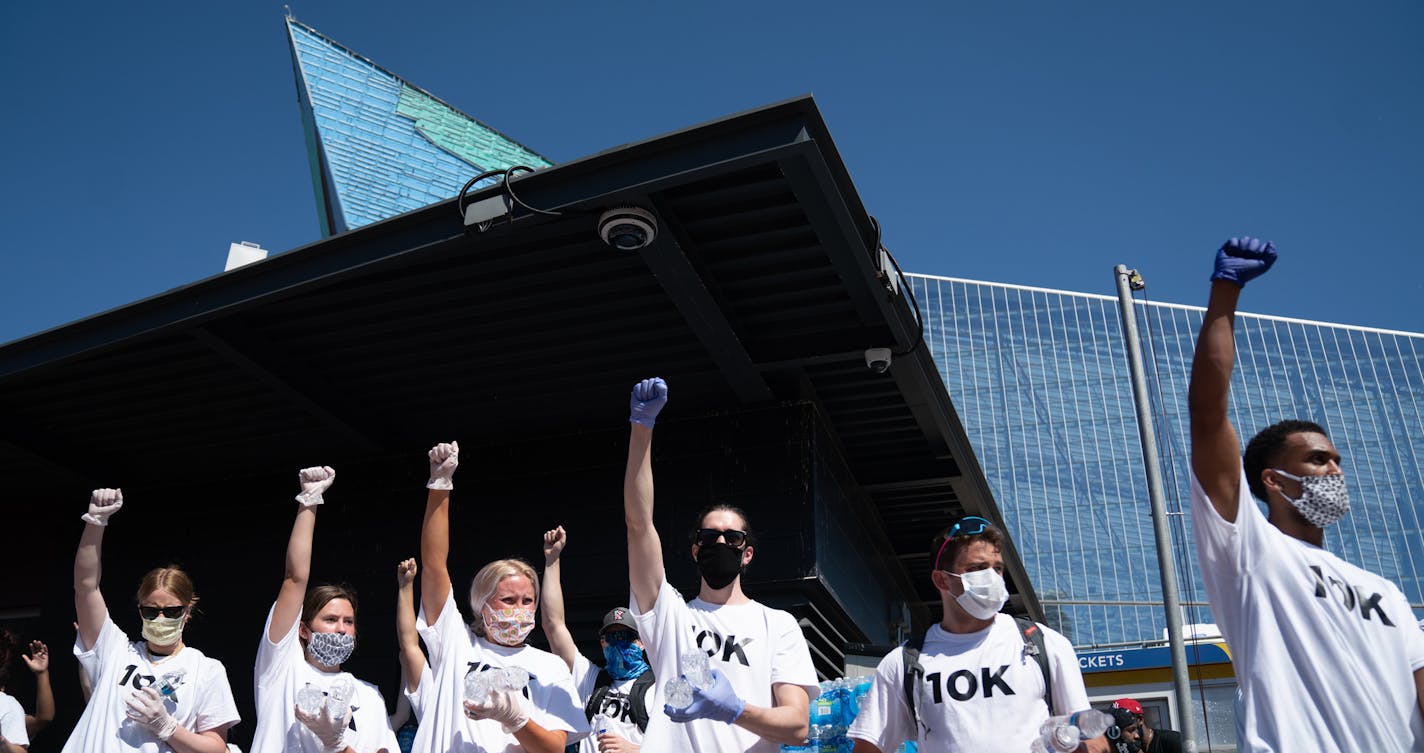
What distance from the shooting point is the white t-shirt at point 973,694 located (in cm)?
347

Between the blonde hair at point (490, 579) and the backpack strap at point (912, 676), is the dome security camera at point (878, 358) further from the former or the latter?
the backpack strap at point (912, 676)

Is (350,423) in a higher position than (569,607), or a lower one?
higher

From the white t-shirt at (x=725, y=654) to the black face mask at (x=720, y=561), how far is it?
0.11 meters

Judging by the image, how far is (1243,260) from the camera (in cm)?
279

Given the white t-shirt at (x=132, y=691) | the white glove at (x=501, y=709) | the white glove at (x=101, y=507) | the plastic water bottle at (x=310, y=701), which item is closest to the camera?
the white glove at (x=501, y=709)

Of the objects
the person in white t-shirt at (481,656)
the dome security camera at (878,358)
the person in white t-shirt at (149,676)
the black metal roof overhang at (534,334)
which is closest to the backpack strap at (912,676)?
the person in white t-shirt at (481,656)

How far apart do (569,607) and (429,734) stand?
14.3 feet

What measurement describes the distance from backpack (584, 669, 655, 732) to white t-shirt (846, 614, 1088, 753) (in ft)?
3.67

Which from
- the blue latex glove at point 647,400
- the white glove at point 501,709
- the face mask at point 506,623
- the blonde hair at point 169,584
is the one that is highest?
the blue latex glove at point 647,400

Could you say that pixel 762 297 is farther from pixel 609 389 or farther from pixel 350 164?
pixel 350 164

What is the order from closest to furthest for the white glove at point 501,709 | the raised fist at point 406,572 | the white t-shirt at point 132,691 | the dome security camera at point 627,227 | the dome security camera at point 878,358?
the white glove at point 501,709
the white t-shirt at point 132,691
the raised fist at point 406,572
the dome security camera at point 627,227
the dome security camera at point 878,358

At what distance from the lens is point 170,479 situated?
10.7m

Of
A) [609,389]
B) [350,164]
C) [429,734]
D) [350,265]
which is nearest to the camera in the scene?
[429,734]

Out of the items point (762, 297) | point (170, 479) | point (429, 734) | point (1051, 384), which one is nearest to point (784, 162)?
point (762, 297)
